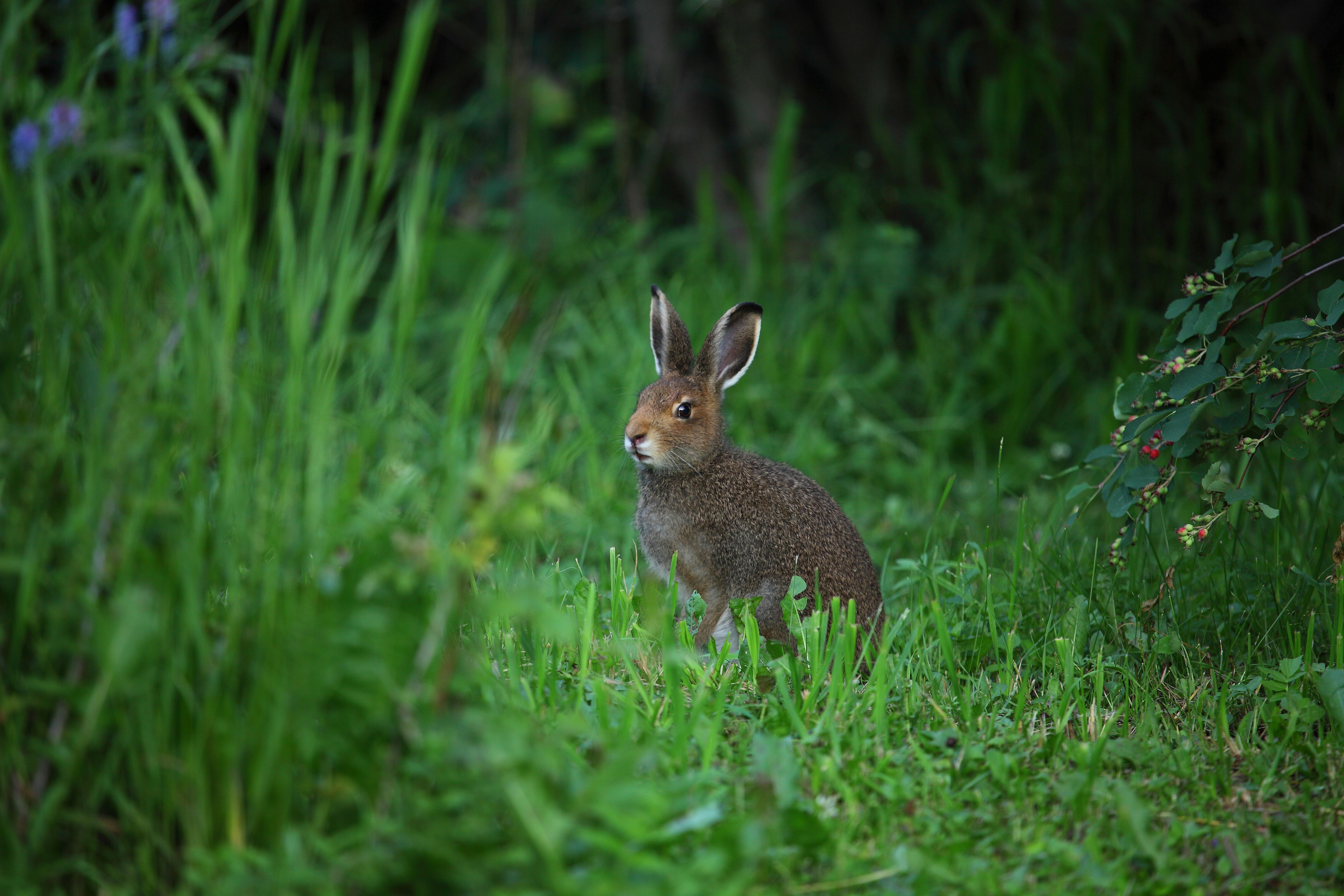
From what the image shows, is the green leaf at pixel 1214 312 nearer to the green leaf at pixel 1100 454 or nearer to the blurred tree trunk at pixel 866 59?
the green leaf at pixel 1100 454

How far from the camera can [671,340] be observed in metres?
4.53

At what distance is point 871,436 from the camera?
6.23 metres

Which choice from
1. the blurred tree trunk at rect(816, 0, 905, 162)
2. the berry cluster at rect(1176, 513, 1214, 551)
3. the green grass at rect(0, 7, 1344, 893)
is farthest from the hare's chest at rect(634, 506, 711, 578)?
the blurred tree trunk at rect(816, 0, 905, 162)

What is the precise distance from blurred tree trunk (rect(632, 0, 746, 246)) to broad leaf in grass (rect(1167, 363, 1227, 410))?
14.4 ft

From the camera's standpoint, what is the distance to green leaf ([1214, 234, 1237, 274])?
3279mm

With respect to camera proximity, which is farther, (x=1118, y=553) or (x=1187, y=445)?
(x=1118, y=553)

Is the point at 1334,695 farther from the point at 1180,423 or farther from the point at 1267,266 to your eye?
the point at 1267,266

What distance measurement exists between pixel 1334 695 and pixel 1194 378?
860 mm

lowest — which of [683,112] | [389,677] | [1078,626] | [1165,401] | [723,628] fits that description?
[723,628]

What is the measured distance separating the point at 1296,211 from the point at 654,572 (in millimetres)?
3688

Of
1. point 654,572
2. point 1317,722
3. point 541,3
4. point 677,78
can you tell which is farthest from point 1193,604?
point 541,3

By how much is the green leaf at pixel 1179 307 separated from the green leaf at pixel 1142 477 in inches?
16.1

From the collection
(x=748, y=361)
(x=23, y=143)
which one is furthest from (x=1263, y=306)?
(x=23, y=143)

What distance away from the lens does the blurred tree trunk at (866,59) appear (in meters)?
7.67
